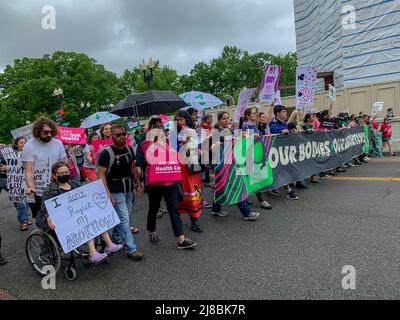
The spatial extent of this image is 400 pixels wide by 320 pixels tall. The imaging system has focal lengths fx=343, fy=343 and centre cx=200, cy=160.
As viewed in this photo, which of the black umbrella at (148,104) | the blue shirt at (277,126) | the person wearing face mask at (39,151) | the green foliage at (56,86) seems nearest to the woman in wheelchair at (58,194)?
the person wearing face mask at (39,151)

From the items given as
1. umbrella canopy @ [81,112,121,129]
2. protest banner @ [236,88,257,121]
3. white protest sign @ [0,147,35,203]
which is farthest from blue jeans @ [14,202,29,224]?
protest banner @ [236,88,257,121]

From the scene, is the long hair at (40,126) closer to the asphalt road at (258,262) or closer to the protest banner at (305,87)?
the asphalt road at (258,262)

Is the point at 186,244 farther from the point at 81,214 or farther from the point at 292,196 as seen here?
the point at 292,196

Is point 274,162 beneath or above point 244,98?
beneath

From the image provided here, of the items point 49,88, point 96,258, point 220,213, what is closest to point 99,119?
point 220,213

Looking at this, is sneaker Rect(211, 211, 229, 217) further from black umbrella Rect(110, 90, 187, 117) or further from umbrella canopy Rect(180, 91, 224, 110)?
umbrella canopy Rect(180, 91, 224, 110)

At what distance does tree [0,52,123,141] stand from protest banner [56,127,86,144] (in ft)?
110

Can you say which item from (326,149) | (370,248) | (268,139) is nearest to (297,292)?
(370,248)

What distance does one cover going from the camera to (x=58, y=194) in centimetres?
409

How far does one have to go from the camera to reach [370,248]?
13.8 feet

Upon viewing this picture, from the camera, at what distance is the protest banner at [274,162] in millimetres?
5840

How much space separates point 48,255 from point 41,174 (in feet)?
3.87
